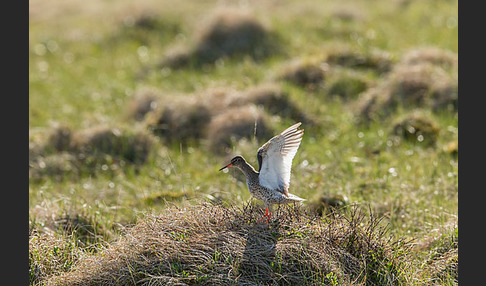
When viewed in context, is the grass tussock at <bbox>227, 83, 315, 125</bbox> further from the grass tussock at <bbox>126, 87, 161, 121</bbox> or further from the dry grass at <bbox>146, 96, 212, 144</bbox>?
the grass tussock at <bbox>126, 87, 161, 121</bbox>

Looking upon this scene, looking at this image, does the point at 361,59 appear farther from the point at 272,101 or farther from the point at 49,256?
the point at 49,256

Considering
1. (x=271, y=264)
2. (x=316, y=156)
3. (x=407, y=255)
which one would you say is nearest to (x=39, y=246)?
(x=271, y=264)

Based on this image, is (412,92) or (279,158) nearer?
(279,158)

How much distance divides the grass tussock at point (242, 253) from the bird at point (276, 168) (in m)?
0.18

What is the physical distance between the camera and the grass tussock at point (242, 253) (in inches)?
223

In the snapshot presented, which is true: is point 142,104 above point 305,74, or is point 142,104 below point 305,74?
below

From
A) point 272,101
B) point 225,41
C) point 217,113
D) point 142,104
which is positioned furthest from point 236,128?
point 225,41

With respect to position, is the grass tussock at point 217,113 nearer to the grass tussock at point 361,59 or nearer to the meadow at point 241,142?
the meadow at point 241,142

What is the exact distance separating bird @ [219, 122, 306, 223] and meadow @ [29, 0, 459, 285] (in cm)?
17

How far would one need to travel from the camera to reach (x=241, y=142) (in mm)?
10773

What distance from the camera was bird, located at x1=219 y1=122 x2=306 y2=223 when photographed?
5.98 metres

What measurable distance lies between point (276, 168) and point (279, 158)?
Answer: 10 centimetres

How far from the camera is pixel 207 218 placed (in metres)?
6.08

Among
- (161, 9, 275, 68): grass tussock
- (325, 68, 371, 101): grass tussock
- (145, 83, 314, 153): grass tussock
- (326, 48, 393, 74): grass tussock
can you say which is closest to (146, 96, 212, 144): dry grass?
(145, 83, 314, 153): grass tussock
